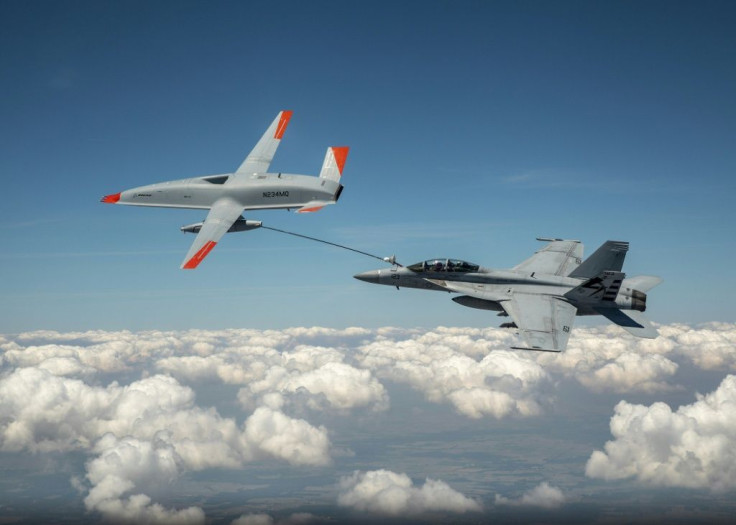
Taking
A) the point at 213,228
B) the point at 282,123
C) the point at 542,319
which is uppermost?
the point at 282,123

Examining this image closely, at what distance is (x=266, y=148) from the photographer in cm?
3641

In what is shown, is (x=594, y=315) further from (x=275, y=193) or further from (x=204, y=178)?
(x=204, y=178)

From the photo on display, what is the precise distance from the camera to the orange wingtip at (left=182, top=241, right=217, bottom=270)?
25.1m

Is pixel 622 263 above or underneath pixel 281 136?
underneath

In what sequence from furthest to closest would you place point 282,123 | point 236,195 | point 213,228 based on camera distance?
point 282,123, point 236,195, point 213,228

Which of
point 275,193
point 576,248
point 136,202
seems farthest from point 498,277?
point 136,202

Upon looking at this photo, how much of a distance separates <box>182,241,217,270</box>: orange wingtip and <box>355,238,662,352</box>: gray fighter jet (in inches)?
369

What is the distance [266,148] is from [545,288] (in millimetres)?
21702

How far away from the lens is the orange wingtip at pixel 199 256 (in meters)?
25.1

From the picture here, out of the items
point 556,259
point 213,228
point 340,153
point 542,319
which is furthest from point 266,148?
point 542,319

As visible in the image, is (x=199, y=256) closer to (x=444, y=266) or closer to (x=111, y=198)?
(x=111, y=198)

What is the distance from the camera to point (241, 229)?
29.0 meters

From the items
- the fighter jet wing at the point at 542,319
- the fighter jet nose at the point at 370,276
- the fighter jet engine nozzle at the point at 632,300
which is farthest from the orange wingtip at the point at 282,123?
the fighter jet engine nozzle at the point at 632,300

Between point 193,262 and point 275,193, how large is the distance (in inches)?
278
